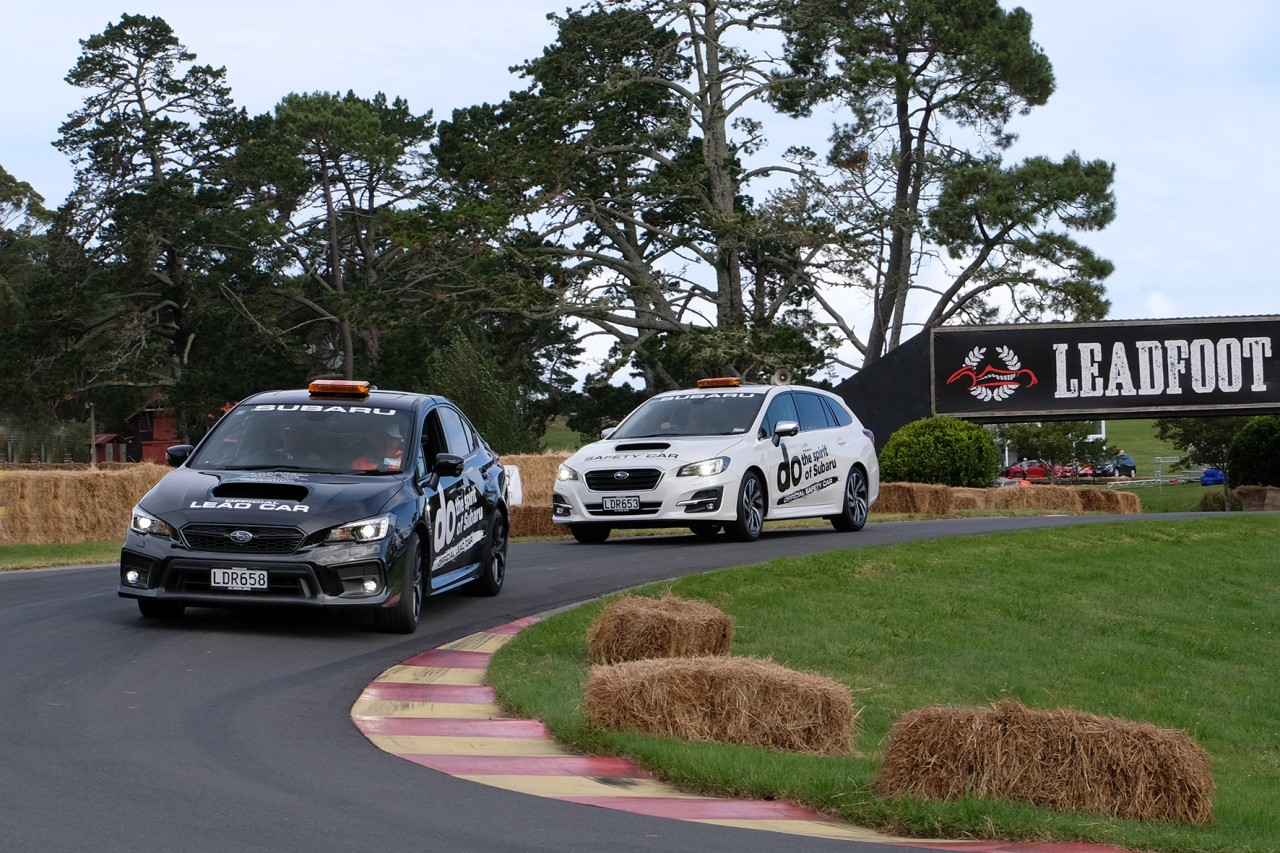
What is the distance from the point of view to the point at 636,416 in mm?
18141

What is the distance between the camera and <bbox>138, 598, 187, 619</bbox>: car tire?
416 inches

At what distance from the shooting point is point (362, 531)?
1002 centimetres

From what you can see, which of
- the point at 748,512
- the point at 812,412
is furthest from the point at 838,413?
the point at 748,512

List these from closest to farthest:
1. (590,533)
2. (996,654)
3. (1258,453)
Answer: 1. (996,654)
2. (590,533)
3. (1258,453)

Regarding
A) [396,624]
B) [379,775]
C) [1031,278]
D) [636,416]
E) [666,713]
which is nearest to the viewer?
[379,775]

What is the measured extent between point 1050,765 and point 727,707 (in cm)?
169

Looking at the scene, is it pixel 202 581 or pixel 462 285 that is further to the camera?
pixel 462 285

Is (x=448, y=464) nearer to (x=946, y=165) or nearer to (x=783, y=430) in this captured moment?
(x=783, y=430)

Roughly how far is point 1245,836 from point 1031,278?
43063 mm

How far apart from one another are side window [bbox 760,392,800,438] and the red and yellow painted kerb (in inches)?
340

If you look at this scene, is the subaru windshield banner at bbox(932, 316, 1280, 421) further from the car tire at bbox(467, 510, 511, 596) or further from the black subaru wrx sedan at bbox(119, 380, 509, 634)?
the black subaru wrx sedan at bbox(119, 380, 509, 634)

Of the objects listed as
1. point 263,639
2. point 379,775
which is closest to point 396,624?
point 263,639

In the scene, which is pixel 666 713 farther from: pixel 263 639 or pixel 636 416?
pixel 636 416

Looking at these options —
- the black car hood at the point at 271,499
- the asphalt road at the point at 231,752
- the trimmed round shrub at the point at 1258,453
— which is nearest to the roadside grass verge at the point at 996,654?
the asphalt road at the point at 231,752
